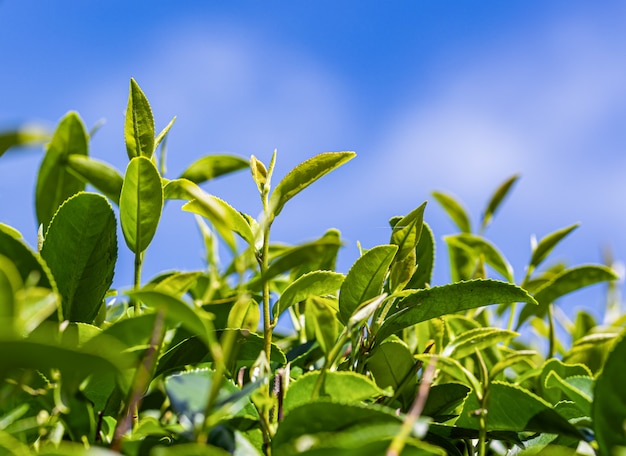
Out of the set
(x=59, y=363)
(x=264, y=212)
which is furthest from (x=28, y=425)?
(x=264, y=212)

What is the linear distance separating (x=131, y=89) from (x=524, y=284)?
34.4 inches

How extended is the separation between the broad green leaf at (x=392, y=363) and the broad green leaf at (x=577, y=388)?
20 cm

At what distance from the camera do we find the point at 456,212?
148 centimetres

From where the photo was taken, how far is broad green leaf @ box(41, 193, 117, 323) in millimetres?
826

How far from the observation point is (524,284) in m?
1.39

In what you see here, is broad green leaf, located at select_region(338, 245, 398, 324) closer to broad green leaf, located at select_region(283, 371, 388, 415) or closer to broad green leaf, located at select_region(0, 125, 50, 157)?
broad green leaf, located at select_region(283, 371, 388, 415)

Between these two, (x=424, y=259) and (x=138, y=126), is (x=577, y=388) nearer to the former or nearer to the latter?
(x=424, y=259)

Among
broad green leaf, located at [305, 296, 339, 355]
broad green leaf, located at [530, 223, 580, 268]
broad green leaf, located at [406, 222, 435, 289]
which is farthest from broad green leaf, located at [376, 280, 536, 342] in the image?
broad green leaf, located at [530, 223, 580, 268]

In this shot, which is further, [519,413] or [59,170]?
[59,170]

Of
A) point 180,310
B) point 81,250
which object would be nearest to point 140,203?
point 81,250

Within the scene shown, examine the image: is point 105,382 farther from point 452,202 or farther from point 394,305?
point 452,202

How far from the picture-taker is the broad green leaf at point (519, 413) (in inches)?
27.7

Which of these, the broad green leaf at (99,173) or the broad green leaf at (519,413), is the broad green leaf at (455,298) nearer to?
the broad green leaf at (519,413)

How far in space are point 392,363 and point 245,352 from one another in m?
0.20
